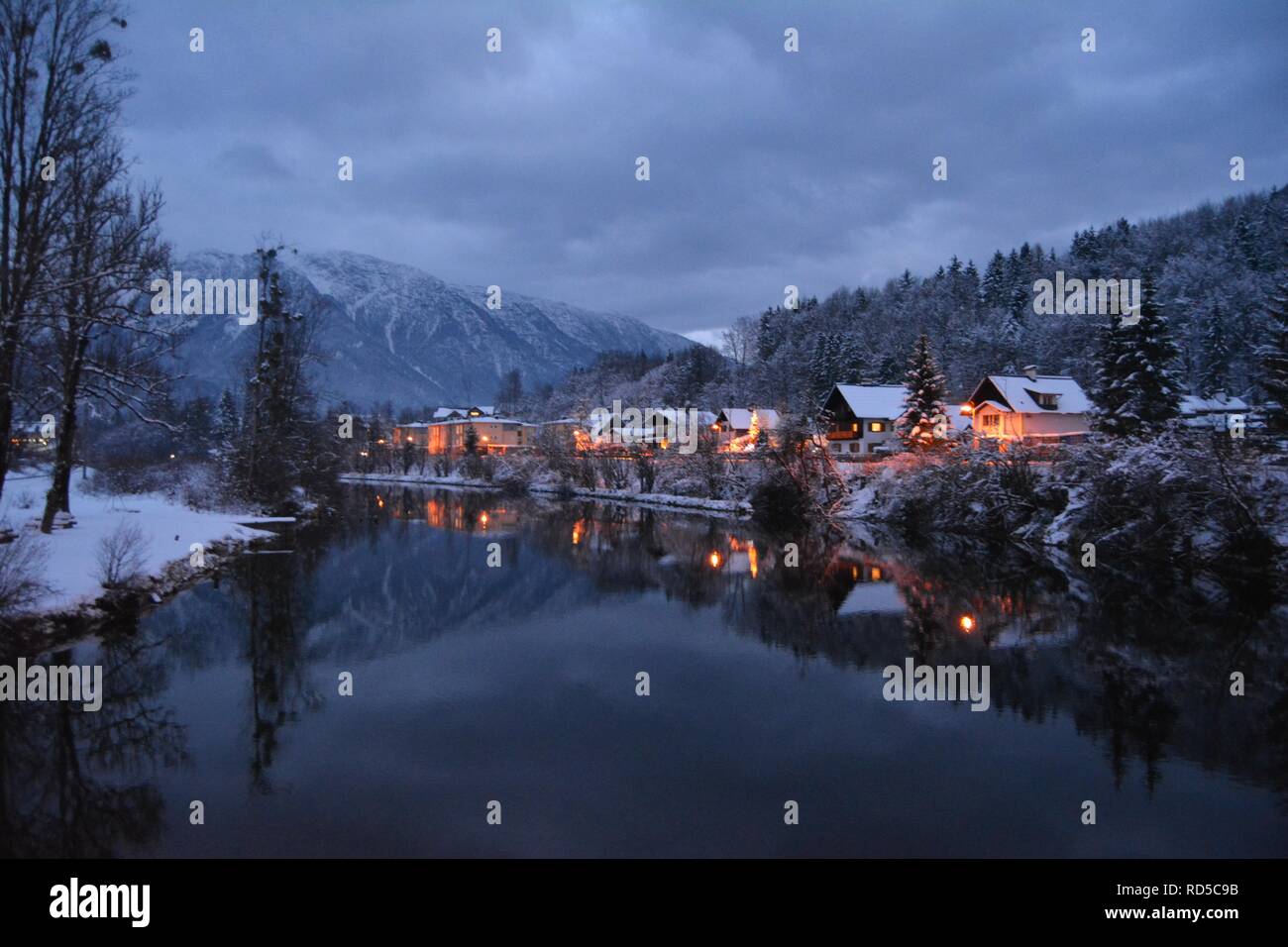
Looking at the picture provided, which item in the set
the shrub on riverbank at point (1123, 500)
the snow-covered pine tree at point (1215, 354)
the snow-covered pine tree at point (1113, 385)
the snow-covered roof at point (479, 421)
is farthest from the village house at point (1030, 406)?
the snow-covered roof at point (479, 421)

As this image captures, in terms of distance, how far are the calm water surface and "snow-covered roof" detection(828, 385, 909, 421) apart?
45.6 meters

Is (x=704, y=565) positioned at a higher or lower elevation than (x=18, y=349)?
lower

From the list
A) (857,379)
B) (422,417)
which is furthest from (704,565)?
(422,417)

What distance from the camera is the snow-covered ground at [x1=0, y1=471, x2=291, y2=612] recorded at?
59.0ft

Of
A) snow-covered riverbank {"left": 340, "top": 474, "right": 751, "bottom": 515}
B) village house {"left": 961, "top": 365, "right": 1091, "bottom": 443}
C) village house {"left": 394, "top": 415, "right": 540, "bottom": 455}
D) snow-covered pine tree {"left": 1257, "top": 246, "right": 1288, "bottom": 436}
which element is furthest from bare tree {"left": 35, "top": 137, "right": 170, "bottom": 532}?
village house {"left": 394, "top": 415, "right": 540, "bottom": 455}

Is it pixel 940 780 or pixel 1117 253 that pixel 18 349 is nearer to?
pixel 940 780

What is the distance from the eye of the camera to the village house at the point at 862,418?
6938cm

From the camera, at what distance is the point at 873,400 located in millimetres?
70500

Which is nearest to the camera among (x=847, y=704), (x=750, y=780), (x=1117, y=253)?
(x=750, y=780)

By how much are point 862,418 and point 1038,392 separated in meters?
13.7

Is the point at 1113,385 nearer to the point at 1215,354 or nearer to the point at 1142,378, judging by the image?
the point at 1142,378

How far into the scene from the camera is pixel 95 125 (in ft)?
68.8

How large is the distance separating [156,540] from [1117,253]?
112868 mm

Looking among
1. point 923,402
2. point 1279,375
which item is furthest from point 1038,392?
point 1279,375
